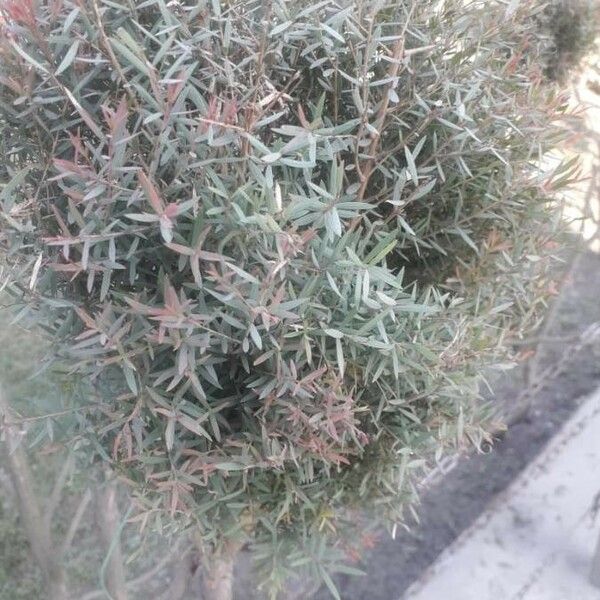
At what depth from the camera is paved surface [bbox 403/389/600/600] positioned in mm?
2850

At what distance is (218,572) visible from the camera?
1950 millimetres

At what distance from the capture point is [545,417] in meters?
4.05

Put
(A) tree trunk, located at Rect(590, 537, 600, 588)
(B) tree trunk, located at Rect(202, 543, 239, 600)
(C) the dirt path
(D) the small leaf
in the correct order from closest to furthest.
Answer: (D) the small leaf
(B) tree trunk, located at Rect(202, 543, 239, 600)
(A) tree trunk, located at Rect(590, 537, 600, 588)
(C) the dirt path

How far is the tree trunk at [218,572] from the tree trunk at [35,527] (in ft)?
2.05

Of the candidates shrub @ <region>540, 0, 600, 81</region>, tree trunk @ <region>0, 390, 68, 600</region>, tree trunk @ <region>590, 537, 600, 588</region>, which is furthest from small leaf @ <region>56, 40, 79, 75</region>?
tree trunk @ <region>590, 537, 600, 588</region>

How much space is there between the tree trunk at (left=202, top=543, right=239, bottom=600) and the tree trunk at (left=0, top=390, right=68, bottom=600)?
2.05 ft

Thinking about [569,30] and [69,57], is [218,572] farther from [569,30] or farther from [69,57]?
[569,30]

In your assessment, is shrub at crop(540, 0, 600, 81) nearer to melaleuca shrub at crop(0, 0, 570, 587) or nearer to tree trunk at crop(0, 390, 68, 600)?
melaleuca shrub at crop(0, 0, 570, 587)

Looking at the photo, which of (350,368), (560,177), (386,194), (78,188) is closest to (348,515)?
(350,368)

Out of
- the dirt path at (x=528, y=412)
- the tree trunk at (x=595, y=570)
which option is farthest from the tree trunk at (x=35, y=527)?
the tree trunk at (x=595, y=570)

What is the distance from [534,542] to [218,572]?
68.6 inches

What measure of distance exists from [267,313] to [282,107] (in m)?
0.41

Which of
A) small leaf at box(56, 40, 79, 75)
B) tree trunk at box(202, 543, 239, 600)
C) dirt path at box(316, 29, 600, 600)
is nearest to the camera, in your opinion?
small leaf at box(56, 40, 79, 75)

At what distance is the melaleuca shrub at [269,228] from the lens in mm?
1111
